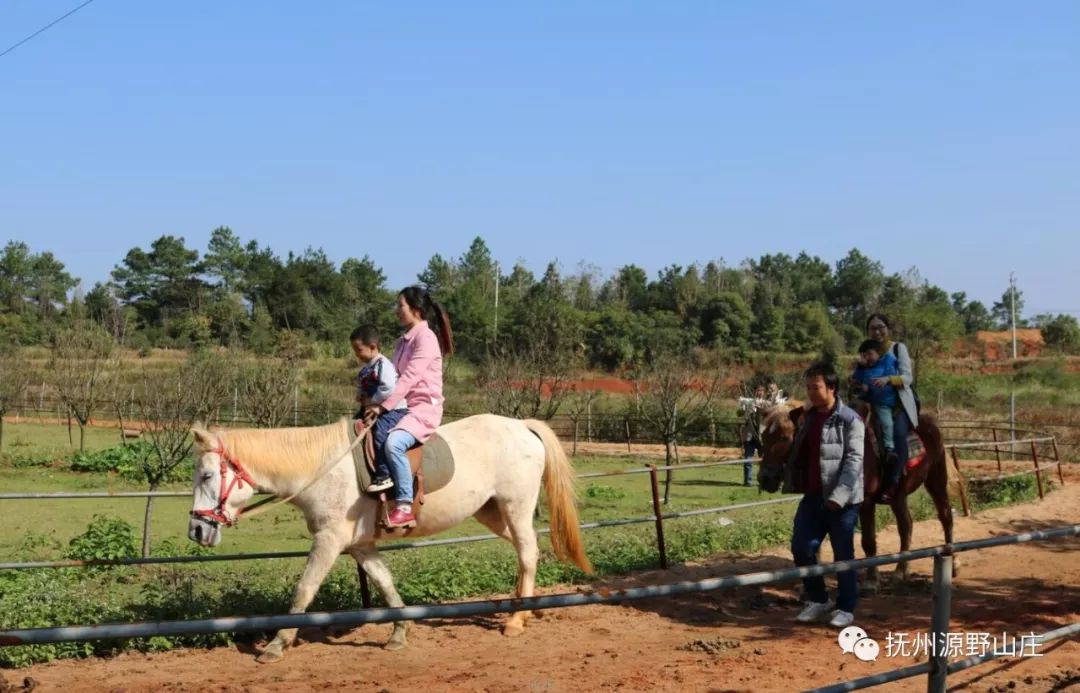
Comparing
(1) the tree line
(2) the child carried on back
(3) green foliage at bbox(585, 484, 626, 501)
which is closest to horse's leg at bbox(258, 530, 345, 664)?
(2) the child carried on back

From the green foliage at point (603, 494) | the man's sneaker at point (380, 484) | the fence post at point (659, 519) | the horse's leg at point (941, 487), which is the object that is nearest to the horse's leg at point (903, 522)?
the horse's leg at point (941, 487)

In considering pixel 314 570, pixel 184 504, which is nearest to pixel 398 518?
pixel 314 570

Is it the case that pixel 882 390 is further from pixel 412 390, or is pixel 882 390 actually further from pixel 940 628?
pixel 940 628

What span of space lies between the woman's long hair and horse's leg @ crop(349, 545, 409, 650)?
142 centimetres

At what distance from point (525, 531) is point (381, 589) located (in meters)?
1.17

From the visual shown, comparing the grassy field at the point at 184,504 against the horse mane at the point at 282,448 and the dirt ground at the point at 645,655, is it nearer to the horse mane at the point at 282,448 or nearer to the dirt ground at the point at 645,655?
the dirt ground at the point at 645,655

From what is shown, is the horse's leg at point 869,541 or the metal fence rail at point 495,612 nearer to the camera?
the metal fence rail at point 495,612

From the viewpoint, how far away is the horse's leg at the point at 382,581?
6.39 metres

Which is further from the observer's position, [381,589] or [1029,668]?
[381,589]

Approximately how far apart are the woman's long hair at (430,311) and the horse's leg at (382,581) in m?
1.42

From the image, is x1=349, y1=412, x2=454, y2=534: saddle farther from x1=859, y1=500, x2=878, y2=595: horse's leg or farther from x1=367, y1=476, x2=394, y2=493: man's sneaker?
x1=859, y1=500, x2=878, y2=595: horse's leg

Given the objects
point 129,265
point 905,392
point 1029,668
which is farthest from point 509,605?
point 129,265

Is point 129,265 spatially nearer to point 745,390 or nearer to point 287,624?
point 745,390

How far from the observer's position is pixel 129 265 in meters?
73.3
